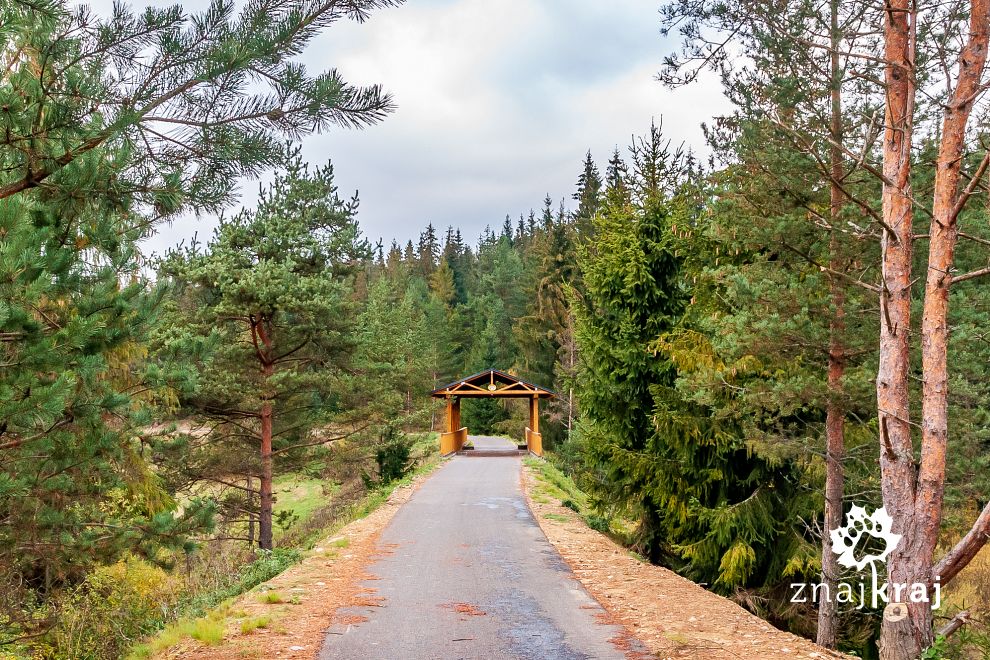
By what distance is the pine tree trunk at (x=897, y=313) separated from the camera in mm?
6051

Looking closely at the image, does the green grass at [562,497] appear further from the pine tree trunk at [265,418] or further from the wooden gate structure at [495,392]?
the pine tree trunk at [265,418]

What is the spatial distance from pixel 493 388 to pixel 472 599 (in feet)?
78.5

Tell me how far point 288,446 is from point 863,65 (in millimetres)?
16690

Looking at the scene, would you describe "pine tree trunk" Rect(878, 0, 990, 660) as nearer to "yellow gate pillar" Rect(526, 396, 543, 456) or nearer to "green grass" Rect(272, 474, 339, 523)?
"green grass" Rect(272, 474, 339, 523)

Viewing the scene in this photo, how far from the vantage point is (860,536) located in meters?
8.91

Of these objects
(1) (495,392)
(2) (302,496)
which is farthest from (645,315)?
(2) (302,496)

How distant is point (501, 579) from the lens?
9164 mm

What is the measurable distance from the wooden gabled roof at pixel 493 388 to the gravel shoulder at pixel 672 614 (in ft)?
63.4

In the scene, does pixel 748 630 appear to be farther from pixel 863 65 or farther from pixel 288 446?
pixel 288 446

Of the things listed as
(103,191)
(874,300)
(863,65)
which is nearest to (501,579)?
(874,300)

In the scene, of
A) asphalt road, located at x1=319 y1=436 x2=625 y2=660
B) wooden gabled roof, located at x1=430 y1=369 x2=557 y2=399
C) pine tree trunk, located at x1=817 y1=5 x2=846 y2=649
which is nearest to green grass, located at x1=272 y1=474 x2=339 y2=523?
wooden gabled roof, located at x1=430 y1=369 x2=557 y2=399

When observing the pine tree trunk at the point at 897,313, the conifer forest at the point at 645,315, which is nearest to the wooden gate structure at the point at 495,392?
the conifer forest at the point at 645,315

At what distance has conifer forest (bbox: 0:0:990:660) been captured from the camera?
5340mm

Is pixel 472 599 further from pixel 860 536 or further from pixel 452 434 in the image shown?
pixel 452 434
